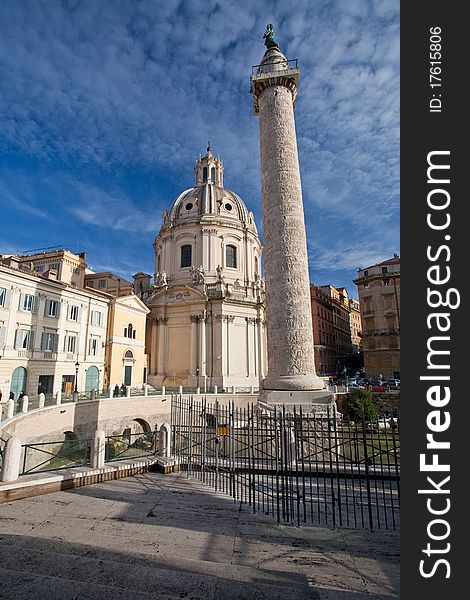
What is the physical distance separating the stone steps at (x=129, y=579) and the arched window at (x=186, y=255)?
36.5 m

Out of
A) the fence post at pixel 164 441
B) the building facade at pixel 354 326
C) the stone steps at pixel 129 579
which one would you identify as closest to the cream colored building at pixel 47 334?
the fence post at pixel 164 441

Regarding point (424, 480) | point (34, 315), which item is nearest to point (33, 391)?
point (34, 315)

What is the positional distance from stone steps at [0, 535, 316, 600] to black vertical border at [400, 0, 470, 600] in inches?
47.7

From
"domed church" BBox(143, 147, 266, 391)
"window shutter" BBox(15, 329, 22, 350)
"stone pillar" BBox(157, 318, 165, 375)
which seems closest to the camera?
"window shutter" BBox(15, 329, 22, 350)

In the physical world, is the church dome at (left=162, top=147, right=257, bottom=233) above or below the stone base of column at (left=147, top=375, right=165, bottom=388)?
above

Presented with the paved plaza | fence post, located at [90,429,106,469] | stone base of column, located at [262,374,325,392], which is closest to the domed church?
stone base of column, located at [262,374,325,392]

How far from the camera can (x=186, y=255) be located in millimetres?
39969

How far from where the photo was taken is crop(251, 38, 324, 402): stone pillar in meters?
18.5

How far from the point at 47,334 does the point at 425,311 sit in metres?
26.9

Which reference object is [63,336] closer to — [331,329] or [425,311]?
[425,311]

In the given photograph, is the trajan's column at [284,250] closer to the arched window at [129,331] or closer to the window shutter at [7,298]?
the window shutter at [7,298]

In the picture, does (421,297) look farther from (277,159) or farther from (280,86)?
(280,86)

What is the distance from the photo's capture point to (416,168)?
413cm

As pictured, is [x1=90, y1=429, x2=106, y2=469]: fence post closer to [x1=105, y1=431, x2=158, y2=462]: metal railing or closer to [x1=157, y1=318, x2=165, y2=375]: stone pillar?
[x1=105, y1=431, x2=158, y2=462]: metal railing
